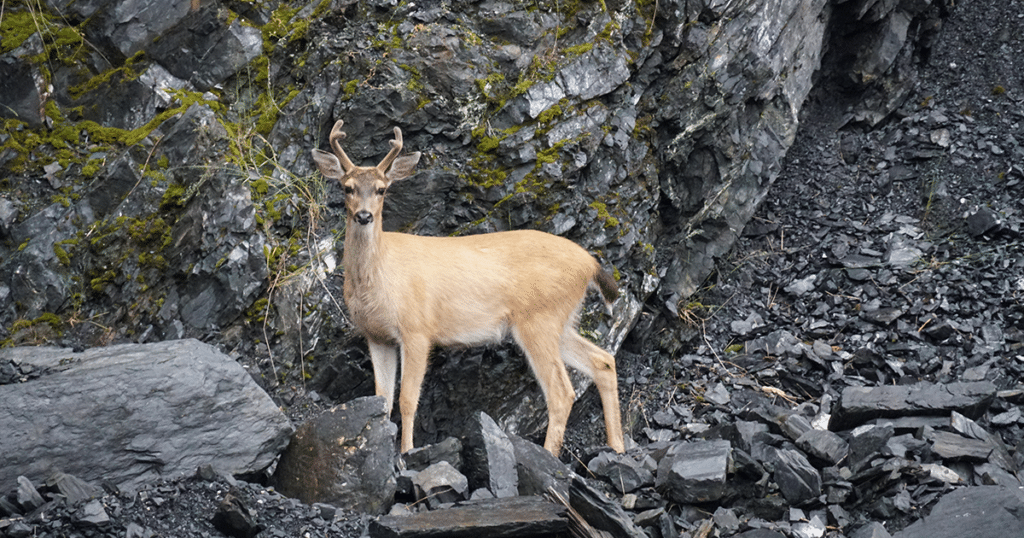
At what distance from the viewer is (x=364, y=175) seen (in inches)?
286

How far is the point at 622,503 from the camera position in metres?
5.90

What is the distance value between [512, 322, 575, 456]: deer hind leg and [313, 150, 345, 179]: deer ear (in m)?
2.30

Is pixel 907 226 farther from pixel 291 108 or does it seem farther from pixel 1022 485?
pixel 291 108

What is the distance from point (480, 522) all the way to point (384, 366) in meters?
2.98

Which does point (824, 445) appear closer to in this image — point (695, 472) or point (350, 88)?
point (695, 472)

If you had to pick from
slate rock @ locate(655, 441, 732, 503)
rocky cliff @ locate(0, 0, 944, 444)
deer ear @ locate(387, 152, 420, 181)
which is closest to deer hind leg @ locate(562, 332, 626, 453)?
rocky cliff @ locate(0, 0, 944, 444)

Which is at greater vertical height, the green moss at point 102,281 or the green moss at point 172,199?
the green moss at point 172,199

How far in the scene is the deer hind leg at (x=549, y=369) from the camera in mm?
8039

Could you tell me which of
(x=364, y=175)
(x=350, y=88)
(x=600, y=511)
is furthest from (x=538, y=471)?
(x=350, y=88)

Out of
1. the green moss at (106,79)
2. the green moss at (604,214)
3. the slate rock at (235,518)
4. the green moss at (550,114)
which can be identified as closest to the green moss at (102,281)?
the green moss at (106,79)

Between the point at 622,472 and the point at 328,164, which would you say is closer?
the point at 622,472

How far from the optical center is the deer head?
285 inches

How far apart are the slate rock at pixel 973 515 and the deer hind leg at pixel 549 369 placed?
3.51 metres

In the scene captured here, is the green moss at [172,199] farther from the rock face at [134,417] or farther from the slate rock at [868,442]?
the slate rock at [868,442]
